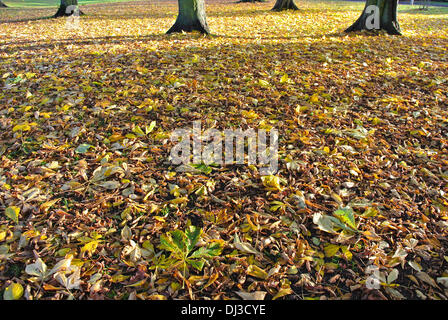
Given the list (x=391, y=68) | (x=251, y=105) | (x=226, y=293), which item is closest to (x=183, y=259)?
(x=226, y=293)

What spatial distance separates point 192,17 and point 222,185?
5503 millimetres

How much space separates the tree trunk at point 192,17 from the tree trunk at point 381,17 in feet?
11.9

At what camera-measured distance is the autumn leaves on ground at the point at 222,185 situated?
5.78 ft

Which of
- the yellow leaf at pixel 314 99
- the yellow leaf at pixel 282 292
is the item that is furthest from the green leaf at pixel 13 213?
the yellow leaf at pixel 314 99

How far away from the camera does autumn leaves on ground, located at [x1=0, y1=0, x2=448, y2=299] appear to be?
5.78ft

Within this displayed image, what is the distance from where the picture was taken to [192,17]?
6699 millimetres

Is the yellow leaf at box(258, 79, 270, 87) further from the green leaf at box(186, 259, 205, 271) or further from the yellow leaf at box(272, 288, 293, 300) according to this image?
the yellow leaf at box(272, 288, 293, 300)

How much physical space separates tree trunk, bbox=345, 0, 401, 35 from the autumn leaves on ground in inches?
109

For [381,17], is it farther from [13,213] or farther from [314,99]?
[13,213]

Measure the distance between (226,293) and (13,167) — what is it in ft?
7.01

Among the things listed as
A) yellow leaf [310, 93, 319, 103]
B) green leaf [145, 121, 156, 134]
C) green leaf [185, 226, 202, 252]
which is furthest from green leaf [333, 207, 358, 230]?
green leaf [145, 121, 156, 134]

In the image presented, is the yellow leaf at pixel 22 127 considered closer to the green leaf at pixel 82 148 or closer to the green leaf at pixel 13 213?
the green leaf at pixel 82 148

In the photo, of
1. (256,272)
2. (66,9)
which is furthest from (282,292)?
(66,9)
